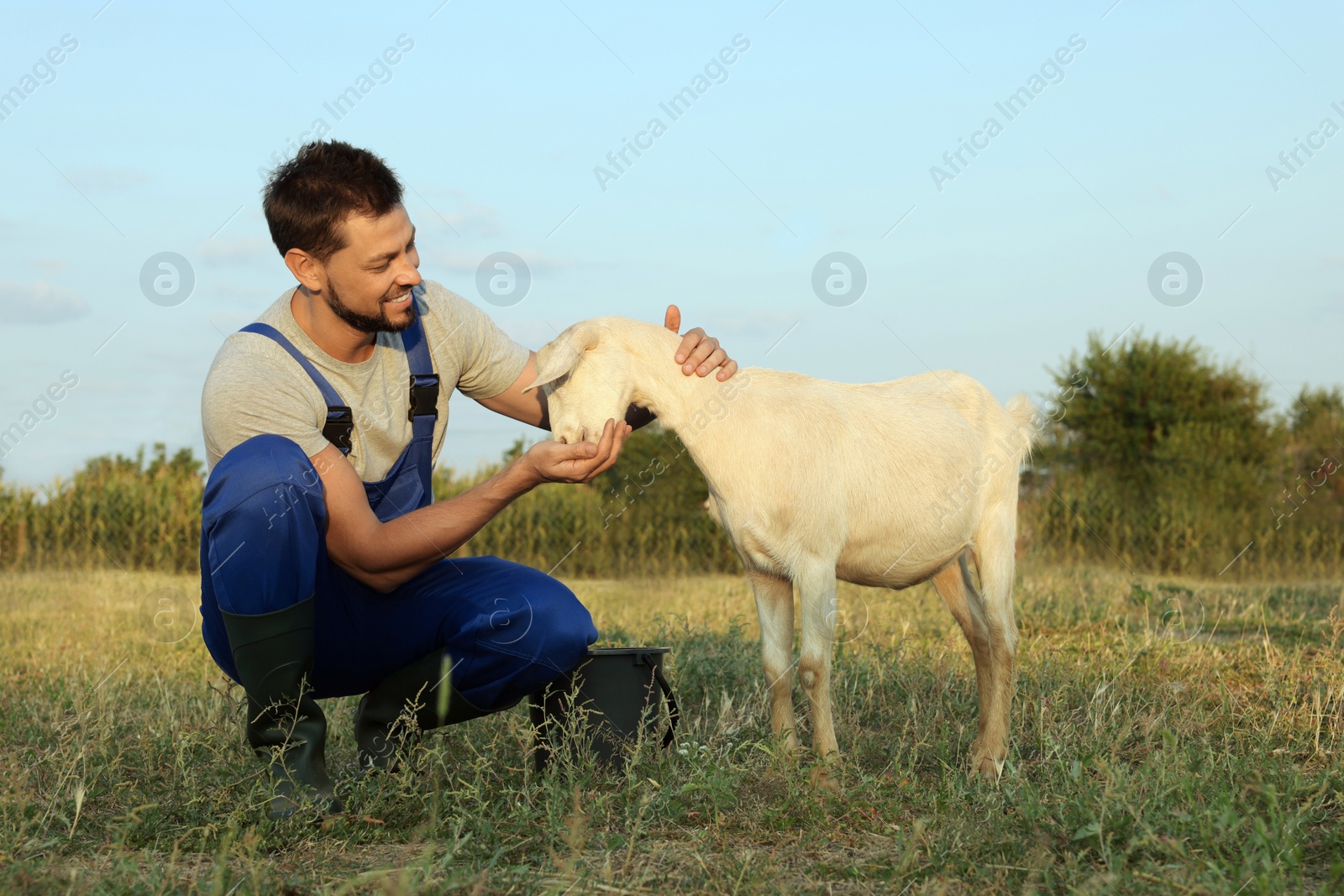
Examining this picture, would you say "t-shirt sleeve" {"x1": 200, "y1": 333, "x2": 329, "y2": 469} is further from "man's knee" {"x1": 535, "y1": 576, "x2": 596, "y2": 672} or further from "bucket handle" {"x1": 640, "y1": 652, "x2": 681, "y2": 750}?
"bucket handle" {"x1": 640, "y1": 652, "x2": 681, "y2": 750}

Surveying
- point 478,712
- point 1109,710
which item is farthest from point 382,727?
point 1109,710

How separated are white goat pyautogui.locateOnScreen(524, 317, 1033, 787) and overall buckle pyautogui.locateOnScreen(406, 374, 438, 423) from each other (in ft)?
1.98

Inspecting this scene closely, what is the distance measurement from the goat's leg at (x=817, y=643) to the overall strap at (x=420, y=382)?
153 cm

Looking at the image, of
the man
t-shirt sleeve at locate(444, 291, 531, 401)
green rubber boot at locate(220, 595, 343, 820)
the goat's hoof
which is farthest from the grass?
t-shirt sleeve at locate(444, 291, 531, 401)

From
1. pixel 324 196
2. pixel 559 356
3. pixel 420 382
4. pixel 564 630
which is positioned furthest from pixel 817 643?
pixel 324 196

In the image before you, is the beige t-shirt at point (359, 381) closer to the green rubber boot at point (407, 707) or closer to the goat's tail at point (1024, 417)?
the green rubber boot at point (407, 707)

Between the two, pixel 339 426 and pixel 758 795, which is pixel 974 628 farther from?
pixel 339 426


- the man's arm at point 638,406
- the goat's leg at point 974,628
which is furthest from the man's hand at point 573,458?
the goat's leg at point 974,628

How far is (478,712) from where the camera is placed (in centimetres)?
371

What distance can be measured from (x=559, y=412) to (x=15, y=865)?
196 centimetres

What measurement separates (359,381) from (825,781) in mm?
2149

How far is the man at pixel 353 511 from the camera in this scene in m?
3.29

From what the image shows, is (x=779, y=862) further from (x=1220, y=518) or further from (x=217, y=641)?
(x=1220, y=518)

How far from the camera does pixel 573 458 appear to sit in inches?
134
